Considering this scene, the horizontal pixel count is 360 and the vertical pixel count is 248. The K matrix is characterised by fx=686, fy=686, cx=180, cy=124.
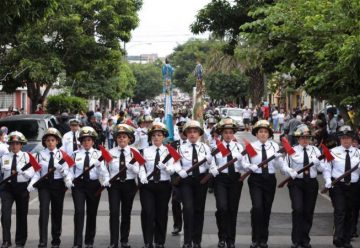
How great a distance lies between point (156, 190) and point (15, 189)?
1.97m

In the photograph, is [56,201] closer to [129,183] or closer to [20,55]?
[129,183]

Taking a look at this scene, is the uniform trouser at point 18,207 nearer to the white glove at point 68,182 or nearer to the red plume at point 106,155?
the white glove at point 68,182

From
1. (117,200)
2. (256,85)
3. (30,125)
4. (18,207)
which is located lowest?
(18,207)

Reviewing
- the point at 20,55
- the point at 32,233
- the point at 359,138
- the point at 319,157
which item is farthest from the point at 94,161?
the point at 20,55

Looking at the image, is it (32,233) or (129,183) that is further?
(32,233)

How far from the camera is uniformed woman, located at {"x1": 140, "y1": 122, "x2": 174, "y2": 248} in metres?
9.46

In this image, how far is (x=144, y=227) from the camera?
376 inches

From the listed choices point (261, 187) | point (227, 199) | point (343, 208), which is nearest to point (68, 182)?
point (227, 199)

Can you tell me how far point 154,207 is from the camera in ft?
31.4

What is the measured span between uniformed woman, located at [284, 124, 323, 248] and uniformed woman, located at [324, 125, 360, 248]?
0.25 meters

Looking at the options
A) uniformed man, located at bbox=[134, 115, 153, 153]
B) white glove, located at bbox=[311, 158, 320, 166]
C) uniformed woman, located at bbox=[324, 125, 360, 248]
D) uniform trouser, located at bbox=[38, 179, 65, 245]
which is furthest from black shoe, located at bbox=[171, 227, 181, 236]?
uniformed man, located at bbox=[134, 115, 153, 153]

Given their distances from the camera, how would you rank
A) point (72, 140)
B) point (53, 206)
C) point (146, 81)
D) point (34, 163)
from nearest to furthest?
point (34, 163) < point (53, 206) < point (72, 140) < point (146, 81)

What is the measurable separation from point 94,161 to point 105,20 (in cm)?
1661

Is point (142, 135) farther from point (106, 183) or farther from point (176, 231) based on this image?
point (106, 183)
